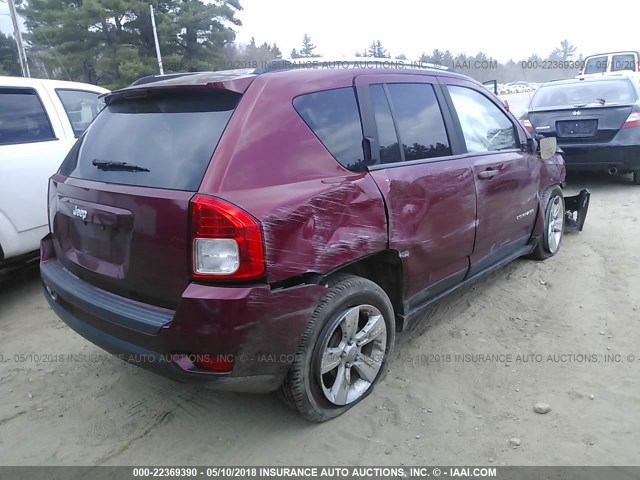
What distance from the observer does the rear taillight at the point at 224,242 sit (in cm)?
197

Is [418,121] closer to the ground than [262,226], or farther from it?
farther from it

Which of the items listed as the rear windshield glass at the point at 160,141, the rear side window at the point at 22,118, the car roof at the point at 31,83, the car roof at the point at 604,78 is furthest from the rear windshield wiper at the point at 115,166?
the car roof at the point at 604,78

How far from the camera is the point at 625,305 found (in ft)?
12.1

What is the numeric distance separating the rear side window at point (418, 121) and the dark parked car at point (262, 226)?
0.01 meters

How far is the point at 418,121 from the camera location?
2.96 meters

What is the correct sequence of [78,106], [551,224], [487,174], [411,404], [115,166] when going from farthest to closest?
[78,106] → [551,224] → [487,174] → [411,404] → [115,166]

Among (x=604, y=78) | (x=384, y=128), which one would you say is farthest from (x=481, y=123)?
(x=604, y=78)

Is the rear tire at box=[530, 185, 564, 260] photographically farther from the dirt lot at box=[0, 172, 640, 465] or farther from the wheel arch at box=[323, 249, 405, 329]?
the wheel arch at box=[323, 249, 405, 329]

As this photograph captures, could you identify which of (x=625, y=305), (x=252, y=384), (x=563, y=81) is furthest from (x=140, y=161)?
(x=563, y=81)

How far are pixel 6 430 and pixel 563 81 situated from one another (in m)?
8.37

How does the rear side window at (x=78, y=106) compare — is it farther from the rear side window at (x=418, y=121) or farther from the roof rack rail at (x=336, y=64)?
the rear side window at (x=418, y=121)

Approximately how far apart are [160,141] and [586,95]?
6.92 meters

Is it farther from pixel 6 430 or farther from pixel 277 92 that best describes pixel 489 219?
pixel 6 430

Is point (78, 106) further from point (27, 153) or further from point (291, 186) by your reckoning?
point (291, 186)
